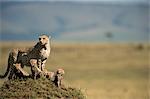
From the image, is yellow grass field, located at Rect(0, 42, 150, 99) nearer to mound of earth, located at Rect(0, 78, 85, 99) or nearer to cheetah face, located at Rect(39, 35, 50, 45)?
mound of earth, located at Rect(0, 78, 85, 99)

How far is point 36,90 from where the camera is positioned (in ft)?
45.2

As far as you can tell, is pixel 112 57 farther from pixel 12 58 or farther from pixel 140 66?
pixel 12 58

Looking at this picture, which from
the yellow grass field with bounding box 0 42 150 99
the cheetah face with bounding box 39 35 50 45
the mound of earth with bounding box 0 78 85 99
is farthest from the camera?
the yellow grass field with bounding box 0 42 150 99

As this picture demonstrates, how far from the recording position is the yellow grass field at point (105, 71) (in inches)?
1248

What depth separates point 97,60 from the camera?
61.5 m

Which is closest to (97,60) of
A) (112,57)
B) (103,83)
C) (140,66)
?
(112,57)

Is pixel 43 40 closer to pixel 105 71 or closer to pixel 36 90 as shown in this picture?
pixel 36 90

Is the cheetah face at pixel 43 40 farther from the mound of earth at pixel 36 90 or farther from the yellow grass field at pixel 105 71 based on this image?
the yellow grass field at pixel 105 71

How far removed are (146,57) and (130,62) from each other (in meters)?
9.43

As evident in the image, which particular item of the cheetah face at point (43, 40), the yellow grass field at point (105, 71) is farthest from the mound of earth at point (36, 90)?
the yellow grass field at point (105, 71)

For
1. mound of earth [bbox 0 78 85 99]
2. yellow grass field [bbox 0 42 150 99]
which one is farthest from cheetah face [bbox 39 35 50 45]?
yellow grass field [bbox 0 42 150 99]

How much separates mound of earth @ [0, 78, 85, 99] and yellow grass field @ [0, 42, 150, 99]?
40.8 feet

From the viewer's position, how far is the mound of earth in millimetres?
13641

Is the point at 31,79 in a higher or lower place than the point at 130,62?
lower
